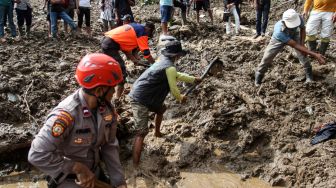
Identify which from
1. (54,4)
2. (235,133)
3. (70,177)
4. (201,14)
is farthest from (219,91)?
(201,14)

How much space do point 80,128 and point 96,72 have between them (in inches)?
15.9

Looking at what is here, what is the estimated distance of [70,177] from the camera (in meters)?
2.65

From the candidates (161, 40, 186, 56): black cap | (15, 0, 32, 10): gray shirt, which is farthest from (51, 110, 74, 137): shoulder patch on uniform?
(15, 0, 32, 10): gray shirt

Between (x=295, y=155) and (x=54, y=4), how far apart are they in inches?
277

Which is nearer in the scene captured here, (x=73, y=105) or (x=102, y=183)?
(x=73, y=105)

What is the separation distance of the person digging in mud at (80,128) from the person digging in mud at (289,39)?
4.16m

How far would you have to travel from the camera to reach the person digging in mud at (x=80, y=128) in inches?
96.1

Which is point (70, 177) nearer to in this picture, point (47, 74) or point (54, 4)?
point (47, 74)

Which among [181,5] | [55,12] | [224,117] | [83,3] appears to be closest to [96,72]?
[224,117]

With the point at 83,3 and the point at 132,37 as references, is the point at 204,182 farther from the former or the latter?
the point at 83,3

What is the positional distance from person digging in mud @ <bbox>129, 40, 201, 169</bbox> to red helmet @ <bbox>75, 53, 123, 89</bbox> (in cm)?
212

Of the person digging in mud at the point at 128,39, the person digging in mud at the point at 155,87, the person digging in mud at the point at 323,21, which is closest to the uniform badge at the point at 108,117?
the person digging in mud at the point at 155,87

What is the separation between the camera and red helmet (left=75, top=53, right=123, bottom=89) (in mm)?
2488

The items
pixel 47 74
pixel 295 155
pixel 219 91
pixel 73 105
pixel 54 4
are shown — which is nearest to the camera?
pixel 73 105
